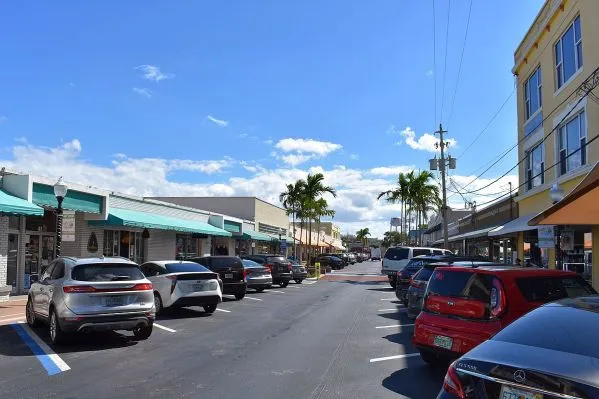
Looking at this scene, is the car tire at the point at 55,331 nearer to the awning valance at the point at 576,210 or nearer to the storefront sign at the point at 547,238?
the awning valance at the point at 576,210

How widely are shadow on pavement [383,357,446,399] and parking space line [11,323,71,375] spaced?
15.8 feet

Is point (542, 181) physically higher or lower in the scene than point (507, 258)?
higher

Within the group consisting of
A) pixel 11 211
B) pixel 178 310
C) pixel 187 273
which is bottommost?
pixel 178 310

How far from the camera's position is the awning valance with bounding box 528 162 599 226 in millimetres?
11673

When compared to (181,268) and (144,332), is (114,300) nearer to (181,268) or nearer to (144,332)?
(144,332)

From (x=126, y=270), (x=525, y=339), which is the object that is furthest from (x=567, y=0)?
(x=525, y=339)

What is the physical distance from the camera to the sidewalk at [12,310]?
13.5m

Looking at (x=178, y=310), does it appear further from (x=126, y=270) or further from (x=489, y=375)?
(x=489, y=375)

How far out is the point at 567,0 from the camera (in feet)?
63.2

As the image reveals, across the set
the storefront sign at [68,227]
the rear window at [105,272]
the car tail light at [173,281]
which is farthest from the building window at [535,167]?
the storefront sign at [68,227]

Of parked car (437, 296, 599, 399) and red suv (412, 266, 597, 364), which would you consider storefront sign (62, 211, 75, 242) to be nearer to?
red suv (412, 266, 597, 364)

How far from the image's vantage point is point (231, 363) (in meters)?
8.98

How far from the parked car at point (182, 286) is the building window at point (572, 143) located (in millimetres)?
11889

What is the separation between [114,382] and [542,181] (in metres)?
19.6
